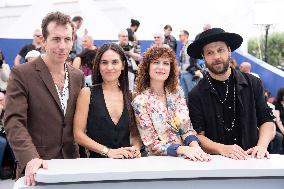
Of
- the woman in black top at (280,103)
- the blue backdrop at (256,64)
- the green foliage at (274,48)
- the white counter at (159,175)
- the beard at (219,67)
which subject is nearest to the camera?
the white counter at (159,175)

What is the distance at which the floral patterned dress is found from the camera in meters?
2.35

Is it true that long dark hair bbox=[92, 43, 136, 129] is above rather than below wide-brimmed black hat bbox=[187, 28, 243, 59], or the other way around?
below

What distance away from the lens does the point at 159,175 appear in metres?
1.67

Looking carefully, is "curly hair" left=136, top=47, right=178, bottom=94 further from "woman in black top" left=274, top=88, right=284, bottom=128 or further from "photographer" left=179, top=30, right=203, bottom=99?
"woman in black top" left=274, top=88, right=284, bottom=128

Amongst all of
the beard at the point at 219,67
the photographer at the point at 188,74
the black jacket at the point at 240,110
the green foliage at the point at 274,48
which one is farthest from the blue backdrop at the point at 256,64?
the green foliage at the point at 274,48

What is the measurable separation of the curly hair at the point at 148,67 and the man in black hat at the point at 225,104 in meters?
0.14

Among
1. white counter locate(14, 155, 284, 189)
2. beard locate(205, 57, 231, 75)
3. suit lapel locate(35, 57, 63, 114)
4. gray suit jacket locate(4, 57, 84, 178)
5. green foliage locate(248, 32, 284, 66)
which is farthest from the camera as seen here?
green foliage locate(248, 32, 284, 66)

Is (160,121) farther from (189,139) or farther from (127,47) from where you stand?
(127,47)

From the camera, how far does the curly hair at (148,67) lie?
8.46 ft

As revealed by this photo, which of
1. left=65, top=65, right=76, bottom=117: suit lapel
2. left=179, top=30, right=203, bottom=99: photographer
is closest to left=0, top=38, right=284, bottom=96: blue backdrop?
left=179, top=30, right=203, bottom=99: photographer

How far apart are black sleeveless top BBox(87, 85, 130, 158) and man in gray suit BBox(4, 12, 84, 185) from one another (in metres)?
0.15

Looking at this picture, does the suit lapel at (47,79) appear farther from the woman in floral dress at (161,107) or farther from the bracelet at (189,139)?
the bracelet at (189,139)

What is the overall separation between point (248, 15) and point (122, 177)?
33.2 feet

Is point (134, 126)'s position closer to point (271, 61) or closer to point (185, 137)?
point (185, 137)
